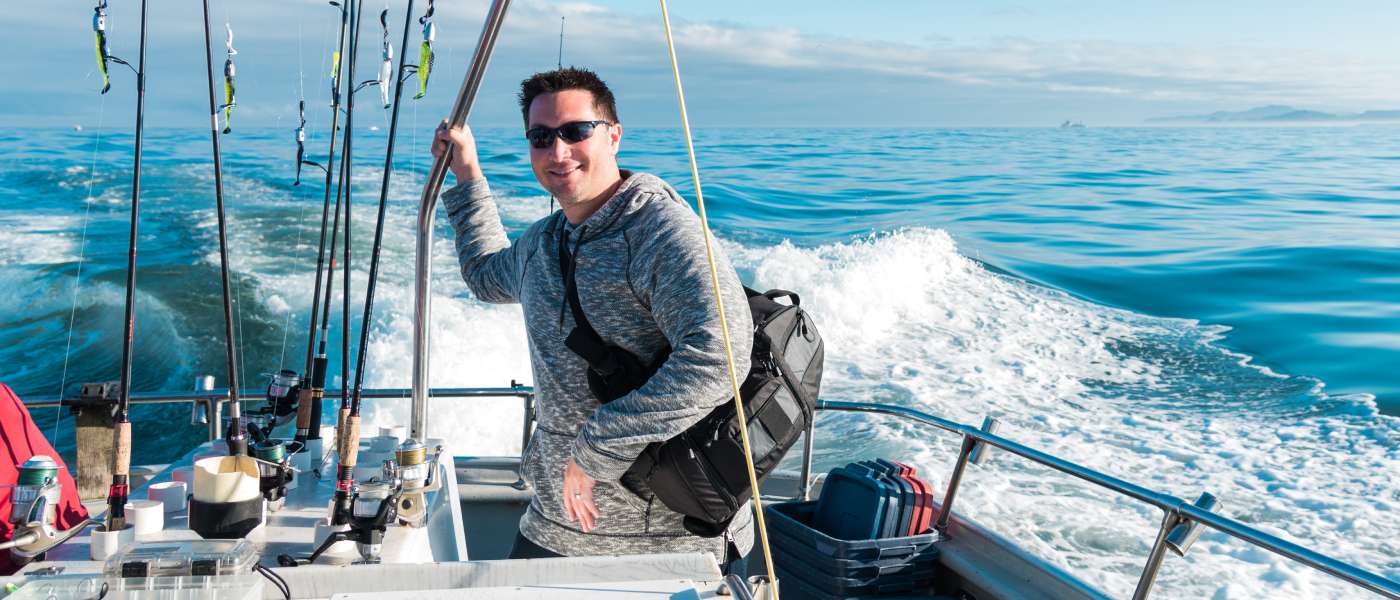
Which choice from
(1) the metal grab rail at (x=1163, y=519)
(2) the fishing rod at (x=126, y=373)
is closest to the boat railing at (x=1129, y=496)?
(1) the metal grab rail at (x=1163, y=519)

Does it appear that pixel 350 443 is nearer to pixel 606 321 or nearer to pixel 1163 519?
pixel 606 321

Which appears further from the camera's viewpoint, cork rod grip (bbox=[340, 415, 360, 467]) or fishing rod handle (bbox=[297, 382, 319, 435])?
fishing rod handle (bbox=[297, 382, 319, 435])

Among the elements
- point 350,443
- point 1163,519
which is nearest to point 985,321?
point 1163,519

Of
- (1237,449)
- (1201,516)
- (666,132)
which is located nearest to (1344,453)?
(1237,449)

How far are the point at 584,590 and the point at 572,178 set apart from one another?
2.31ft

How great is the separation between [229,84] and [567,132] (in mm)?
1312

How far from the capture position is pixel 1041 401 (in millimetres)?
7688

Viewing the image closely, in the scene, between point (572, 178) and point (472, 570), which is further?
point (572, 178)

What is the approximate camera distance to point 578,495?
62.6 inches

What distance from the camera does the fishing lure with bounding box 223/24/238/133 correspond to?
99.8 inches

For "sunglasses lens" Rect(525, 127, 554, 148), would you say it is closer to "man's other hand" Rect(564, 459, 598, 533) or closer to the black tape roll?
"man's other hand" Rect(564, 459, 598, 533)

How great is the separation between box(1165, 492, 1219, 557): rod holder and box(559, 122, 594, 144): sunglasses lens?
1.31 m

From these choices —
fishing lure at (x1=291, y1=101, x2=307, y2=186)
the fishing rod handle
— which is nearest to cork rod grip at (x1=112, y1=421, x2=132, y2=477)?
the fishing rod handle

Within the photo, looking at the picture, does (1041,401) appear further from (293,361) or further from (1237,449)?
(293,361)
